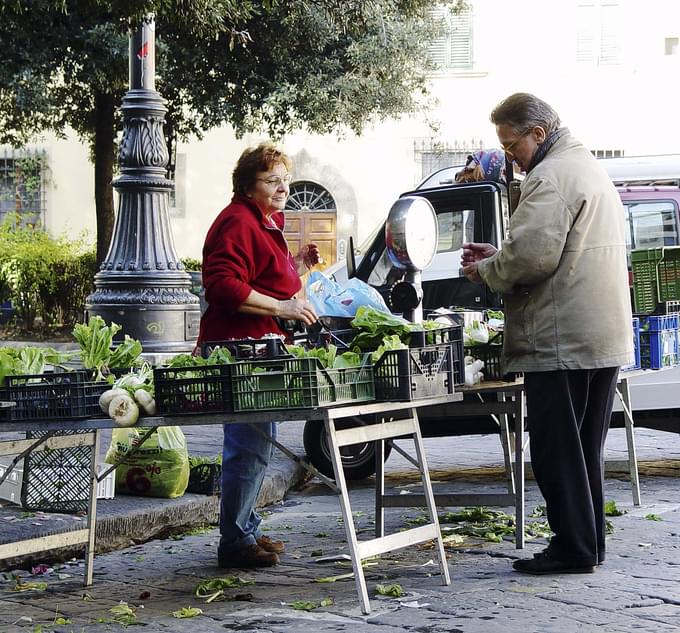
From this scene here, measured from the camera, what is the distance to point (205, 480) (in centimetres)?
718

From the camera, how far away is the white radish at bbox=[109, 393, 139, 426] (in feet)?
15.0

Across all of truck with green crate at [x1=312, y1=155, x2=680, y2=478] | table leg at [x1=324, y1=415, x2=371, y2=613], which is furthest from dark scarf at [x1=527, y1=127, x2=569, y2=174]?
truck with green crate at [x1=312, y1=155, x2=680, y2=478]

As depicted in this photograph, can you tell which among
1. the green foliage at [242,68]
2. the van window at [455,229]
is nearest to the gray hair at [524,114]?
the van window at [455,229]

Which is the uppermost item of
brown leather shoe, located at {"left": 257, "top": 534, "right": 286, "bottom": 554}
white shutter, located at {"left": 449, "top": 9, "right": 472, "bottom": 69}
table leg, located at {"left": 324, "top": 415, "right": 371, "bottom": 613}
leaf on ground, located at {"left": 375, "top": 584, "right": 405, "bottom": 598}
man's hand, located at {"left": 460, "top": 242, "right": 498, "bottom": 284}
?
white shutter, located at {"left": 449, "top": 9, "right": 472, "bottom": 69}

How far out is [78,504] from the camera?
583 cm

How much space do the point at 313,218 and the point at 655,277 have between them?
1910cm

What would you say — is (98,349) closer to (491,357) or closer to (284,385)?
(284,385)

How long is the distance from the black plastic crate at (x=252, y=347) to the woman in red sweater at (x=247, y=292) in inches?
18.6

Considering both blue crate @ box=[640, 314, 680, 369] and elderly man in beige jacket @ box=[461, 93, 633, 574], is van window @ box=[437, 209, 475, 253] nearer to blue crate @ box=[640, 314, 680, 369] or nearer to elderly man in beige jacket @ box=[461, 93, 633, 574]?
blue crate @ box=[640, 314, 680, 369]

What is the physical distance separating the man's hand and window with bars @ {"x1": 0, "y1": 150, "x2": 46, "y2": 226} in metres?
22.3

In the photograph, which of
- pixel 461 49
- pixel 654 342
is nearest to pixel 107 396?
pixel 654 342

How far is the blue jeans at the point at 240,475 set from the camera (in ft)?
18.1

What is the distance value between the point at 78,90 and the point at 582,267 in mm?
17226

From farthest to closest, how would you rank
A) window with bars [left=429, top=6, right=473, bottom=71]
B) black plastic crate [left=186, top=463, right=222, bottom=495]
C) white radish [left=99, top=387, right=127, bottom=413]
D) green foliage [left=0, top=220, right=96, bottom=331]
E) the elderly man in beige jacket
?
window with bars [left=429, top=6, right=473, bottom=71]
green foliage [left=0, top=220, right=96, bottom=331]
black plastic crate [left=186, top=463, right=222, bottom=495]
the elderly man in beige jacket
white radish [left=99, top=387, right=127, bottom=413]
